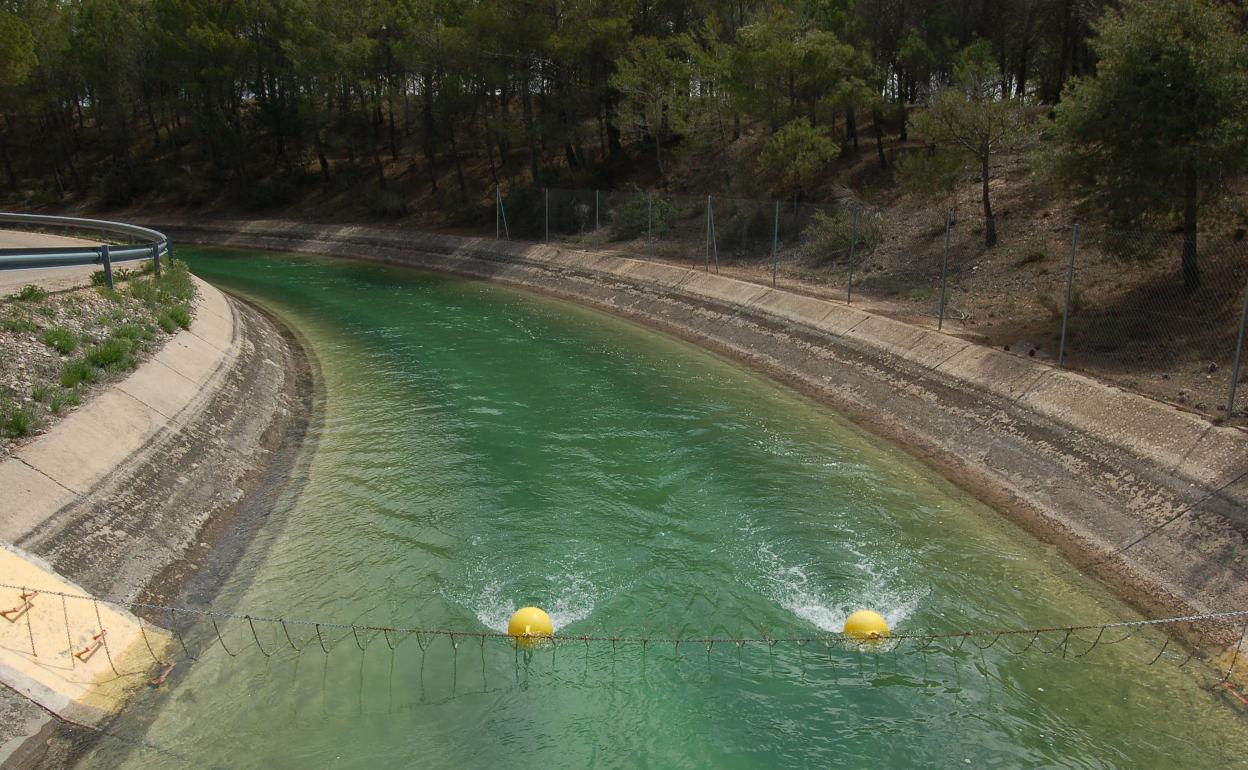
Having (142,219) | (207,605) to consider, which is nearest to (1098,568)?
(207,605)

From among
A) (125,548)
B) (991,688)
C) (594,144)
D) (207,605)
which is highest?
(594,144)

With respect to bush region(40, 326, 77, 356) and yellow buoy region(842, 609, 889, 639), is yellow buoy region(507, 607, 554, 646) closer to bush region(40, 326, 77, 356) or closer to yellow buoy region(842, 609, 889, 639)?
yellow buoy region(842, 609, 889, 639)

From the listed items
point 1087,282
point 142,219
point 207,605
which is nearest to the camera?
point 207,605

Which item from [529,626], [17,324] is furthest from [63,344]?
[529,626]

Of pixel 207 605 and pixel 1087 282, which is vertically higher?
pixel 1087 282

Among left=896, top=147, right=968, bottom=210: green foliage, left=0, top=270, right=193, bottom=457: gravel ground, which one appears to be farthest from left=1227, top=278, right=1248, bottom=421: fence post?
left=0, top=270, right=193, bottom=457: gravel ground

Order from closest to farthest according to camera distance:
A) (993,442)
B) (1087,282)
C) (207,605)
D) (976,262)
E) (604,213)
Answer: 1. (207,605)
2. (993,442)
3. (1087,282)
4. (976,262)
5. (604,213)

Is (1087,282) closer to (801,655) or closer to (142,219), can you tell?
(801,655)

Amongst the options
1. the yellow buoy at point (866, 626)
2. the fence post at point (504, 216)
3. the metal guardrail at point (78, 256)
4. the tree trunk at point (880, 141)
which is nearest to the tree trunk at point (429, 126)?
the fence post at point (504, 216)
